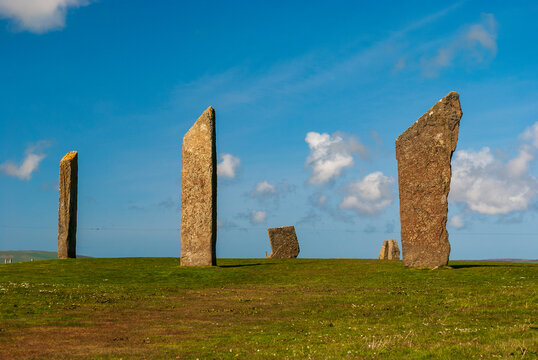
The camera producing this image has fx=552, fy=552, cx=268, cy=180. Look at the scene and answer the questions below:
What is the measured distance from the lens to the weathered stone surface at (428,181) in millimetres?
28047

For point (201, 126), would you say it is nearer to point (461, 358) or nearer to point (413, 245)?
point (413, 245)

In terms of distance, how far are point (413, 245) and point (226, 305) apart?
527 inches

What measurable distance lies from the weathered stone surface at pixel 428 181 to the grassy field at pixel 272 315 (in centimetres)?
149

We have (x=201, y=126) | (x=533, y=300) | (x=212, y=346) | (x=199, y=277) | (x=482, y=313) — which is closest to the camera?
(x=212, y=346)

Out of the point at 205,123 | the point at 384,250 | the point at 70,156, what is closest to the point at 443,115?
the point at 205,123

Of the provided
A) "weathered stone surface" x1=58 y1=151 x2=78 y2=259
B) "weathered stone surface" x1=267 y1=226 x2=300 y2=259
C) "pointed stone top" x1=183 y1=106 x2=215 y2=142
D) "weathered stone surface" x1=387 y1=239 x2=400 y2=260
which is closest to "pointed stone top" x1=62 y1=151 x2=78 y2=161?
"weathered stone surface" x1=58 y1=151 x2=78 y2=259

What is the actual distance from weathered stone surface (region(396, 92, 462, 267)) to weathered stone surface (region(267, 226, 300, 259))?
14.4m

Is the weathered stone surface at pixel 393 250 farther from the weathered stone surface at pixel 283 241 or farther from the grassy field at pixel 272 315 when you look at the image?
the grassy field at pixel 272 315

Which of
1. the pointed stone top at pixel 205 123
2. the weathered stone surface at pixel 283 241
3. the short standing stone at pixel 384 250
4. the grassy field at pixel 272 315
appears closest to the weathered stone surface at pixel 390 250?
the short standing stone at pixel 384 250

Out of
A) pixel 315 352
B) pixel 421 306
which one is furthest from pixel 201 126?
pixel 315 352

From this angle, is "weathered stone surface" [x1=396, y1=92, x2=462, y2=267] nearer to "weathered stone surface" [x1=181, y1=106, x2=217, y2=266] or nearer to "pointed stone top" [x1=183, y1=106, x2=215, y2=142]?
"weathered stone surface" [x1=181, y1=106, x2=217, y2=266]

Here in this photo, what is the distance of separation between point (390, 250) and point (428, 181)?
16.5m

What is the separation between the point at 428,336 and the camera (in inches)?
495

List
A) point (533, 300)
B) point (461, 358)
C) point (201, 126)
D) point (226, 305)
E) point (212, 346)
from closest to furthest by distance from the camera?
point (461, 358) < point (212, 346) < point (533, 300) < point (226, 305) < point (201, 126)
